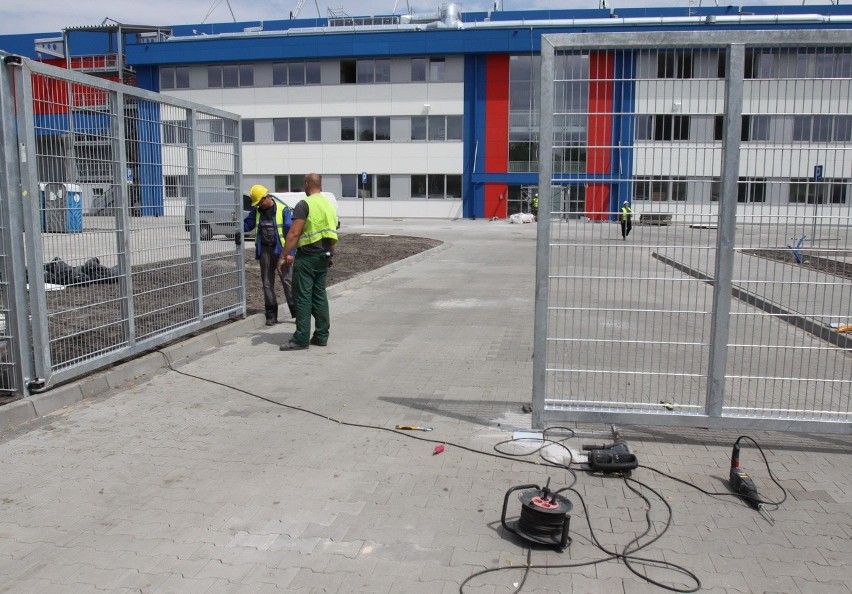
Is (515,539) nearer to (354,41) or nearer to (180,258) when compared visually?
(180,258)

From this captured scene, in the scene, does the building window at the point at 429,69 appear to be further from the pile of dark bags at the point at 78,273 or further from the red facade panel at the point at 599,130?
the red facade panel at the point at 599,130

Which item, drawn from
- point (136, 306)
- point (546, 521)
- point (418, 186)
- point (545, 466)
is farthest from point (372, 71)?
point (546, 521)

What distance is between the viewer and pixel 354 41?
42.5 metres

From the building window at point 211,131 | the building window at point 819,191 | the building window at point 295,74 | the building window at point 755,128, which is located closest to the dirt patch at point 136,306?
the building window at point 211,131

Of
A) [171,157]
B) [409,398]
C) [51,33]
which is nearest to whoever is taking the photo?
[409,398]

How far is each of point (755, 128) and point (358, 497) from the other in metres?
3.83

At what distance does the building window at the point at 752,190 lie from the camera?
4.98m

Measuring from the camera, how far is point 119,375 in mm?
6582

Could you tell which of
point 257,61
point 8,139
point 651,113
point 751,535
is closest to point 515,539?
point 751,535

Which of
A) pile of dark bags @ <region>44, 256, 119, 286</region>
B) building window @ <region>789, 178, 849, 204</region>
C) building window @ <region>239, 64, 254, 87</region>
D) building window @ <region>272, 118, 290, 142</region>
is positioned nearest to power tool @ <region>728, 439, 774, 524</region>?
building window @ <region>789, 178, 849, 204</region>

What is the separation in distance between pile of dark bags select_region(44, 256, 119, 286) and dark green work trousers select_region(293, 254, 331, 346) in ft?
6.60

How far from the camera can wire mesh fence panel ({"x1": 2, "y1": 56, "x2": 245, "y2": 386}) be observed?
564cm

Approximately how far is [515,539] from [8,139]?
479 cm

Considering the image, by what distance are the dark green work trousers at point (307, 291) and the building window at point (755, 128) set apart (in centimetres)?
471
